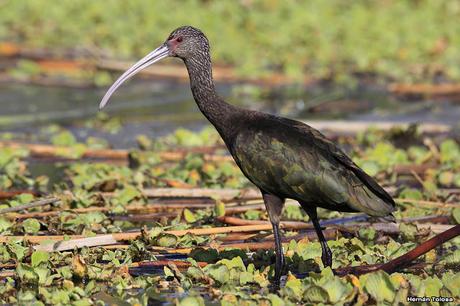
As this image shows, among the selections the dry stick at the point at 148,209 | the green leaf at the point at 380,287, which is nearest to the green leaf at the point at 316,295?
the green leaf at the point at 380,287

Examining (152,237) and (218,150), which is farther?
(218,150)

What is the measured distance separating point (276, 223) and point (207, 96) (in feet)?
3.43

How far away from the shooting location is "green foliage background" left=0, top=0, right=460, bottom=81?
52.8 feet

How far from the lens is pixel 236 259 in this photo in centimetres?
655

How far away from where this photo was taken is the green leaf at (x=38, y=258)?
6551 mm

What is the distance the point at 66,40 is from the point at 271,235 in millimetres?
9631

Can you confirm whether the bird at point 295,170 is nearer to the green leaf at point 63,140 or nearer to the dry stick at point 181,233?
the dry stick at point 181,233

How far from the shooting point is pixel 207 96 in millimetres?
7180

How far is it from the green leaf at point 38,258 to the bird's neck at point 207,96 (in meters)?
1.41

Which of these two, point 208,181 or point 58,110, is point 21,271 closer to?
point 208,181

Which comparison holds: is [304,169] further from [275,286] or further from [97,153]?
[97,153]

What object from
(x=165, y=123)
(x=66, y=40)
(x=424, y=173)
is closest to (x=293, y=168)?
(x=424, y=173)

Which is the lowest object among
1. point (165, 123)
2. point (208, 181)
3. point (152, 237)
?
point (152, 237)

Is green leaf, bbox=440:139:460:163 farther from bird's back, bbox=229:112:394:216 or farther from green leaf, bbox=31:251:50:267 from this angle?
green leaf, bbox=31:251:50:267
